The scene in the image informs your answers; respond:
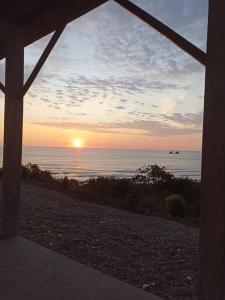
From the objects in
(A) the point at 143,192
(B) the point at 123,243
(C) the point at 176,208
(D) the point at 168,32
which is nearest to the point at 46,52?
(D) the point at 168,32

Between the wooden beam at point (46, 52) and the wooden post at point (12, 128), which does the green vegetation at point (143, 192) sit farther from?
the wooden beam at point (46, 52)

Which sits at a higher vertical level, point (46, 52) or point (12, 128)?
point (46, 52)

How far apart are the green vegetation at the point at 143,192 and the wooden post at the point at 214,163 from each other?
22.2 ft

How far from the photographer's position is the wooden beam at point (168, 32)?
1.97 m

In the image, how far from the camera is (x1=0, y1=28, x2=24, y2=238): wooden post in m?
4.07

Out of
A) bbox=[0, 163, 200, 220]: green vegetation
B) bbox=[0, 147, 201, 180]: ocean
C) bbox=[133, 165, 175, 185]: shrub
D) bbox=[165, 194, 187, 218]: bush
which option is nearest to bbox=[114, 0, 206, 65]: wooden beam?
bbox=[0, 163, 200, 220]: green vegetation

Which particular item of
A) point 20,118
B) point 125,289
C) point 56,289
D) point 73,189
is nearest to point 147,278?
point 125,289

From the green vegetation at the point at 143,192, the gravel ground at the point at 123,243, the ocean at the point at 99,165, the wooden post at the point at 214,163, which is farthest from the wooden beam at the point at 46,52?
the ocean at the point at 99,165

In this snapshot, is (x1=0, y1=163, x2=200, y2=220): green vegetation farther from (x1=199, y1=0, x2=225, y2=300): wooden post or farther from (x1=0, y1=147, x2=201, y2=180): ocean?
(x1=0, y1=147, x2=201, y2=180): ocean

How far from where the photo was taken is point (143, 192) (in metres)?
11.3

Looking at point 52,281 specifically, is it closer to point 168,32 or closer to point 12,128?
point 12,128

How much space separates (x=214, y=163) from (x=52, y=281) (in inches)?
75.3

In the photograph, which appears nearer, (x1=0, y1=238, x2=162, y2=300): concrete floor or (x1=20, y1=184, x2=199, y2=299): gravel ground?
(x1=0, y1=238, x2=162, y2=300): concrete floor

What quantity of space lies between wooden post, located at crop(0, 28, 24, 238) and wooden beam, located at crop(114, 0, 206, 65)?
6.03 feet
